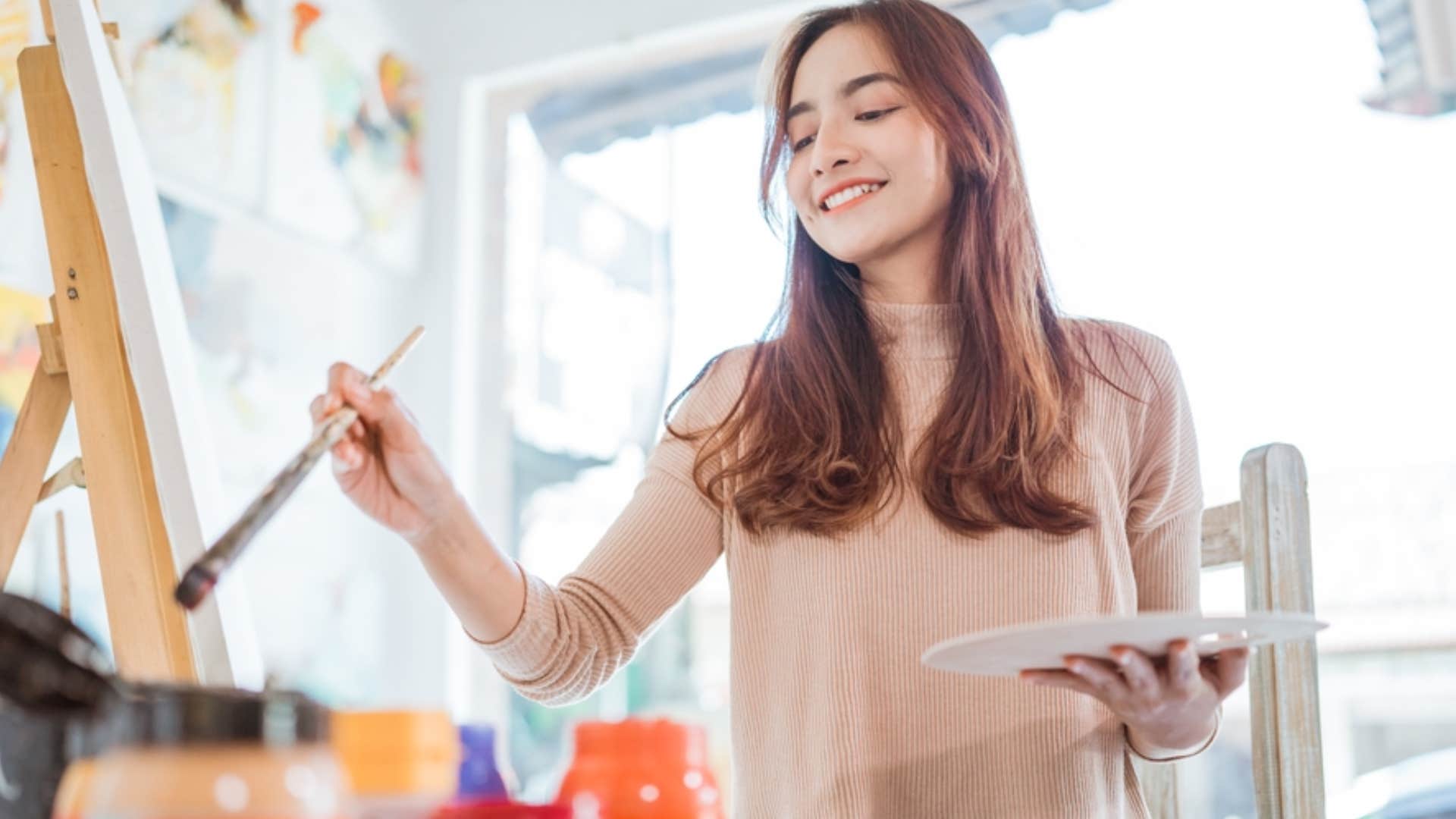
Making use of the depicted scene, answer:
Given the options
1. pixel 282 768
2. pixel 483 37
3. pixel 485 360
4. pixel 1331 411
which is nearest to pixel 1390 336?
pixel 1331 411

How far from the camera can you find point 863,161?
3.98 feet

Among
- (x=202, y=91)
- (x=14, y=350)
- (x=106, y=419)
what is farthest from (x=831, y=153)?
(x=202, y=91)

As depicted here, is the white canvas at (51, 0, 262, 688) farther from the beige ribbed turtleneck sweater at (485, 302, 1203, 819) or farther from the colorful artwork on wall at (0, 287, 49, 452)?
the colorful artwork on wall at (0, 287, 49, 452)

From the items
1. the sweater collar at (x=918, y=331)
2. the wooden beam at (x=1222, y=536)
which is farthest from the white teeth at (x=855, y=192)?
the wooden beam at (x=1222, y=536)

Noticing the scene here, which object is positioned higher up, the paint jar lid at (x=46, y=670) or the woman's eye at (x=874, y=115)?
the woman's eye at (x=874, y=115)

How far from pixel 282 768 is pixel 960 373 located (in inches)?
35.2

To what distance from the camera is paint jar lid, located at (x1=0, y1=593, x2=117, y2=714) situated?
0.42 m

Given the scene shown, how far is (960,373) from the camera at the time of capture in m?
1.21

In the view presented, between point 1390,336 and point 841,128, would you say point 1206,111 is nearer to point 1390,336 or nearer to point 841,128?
point 1390,336

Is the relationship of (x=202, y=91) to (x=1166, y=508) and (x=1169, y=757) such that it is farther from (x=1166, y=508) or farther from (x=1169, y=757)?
(x=1169, y=757)

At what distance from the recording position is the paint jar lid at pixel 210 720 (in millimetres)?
392

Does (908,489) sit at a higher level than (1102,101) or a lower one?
lower

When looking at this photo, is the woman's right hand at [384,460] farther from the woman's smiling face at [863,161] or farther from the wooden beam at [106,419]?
the woman's smiling face at [863,161]

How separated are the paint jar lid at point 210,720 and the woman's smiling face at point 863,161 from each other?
891mm
